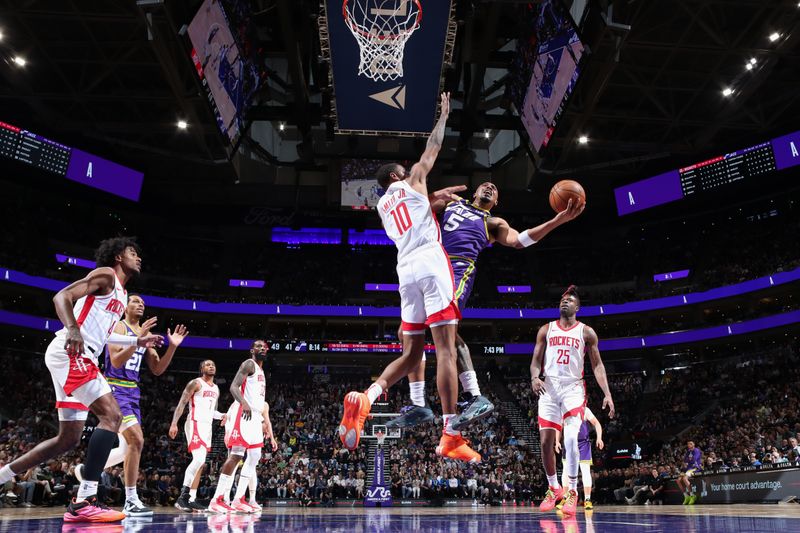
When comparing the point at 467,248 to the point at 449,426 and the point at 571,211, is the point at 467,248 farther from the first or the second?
the point at 449,426

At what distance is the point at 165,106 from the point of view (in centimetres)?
2494

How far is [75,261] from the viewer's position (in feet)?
102

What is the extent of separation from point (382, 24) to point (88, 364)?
12.1 metres

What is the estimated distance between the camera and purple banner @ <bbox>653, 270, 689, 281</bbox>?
34.3 m

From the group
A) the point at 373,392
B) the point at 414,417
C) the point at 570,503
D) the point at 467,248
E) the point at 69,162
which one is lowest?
the point at 570,503

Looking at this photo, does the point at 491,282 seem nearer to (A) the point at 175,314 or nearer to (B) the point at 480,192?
(A) the point at 175,314

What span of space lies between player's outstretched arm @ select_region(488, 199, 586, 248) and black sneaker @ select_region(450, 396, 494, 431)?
1619 millimetres

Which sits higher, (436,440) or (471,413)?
(471,413)

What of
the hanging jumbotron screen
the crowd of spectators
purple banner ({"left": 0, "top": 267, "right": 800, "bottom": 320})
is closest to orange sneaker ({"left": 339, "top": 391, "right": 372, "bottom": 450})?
the crowd of spectators

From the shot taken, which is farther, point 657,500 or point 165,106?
point 165,106

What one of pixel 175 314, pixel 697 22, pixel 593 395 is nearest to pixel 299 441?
pixel 175 314

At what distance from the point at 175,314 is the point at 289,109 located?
15522 mm

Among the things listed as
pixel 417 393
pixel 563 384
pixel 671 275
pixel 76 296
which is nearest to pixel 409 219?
pixel 417 393

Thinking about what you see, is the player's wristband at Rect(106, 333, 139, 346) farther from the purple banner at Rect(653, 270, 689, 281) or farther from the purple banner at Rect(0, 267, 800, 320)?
the purple banner at Rect(653, 270, 689, 281)
